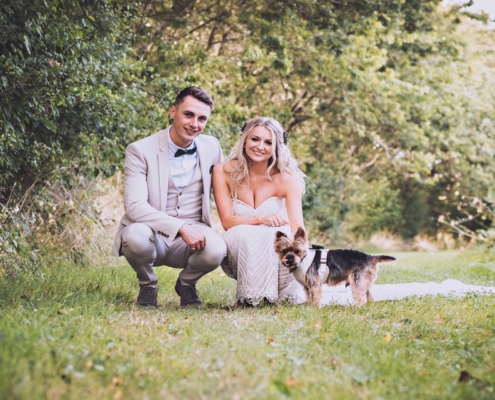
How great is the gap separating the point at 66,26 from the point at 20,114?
79 cm

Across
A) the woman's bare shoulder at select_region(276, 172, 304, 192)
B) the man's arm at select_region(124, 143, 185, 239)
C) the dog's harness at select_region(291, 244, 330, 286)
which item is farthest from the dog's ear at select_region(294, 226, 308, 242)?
the man's arm at select_region(124, 143, 185, 239)

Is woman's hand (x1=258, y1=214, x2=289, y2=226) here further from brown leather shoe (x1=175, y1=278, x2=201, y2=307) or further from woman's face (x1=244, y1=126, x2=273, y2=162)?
brown leather shoe (x1=175, y1=278, x2=201, y2=307)

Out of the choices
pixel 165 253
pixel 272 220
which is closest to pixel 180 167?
pixel 165 253

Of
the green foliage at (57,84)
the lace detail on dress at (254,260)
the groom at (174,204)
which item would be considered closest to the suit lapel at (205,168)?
the groom at (174,204)

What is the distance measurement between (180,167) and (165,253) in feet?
2.35

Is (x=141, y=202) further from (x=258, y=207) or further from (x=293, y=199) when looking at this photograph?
(x=293, y=199)

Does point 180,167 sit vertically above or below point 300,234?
above

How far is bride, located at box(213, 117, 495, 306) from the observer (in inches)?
203

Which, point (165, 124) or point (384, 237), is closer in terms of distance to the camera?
point (165, 124)

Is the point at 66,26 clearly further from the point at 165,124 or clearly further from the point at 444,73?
the point at 444,73

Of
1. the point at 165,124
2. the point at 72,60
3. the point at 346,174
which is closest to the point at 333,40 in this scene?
the point at 165,124

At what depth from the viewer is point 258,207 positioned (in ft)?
18.1

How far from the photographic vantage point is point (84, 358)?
293 cm

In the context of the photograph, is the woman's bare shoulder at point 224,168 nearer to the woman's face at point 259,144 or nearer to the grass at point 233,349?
the woman's face at point 259,144
